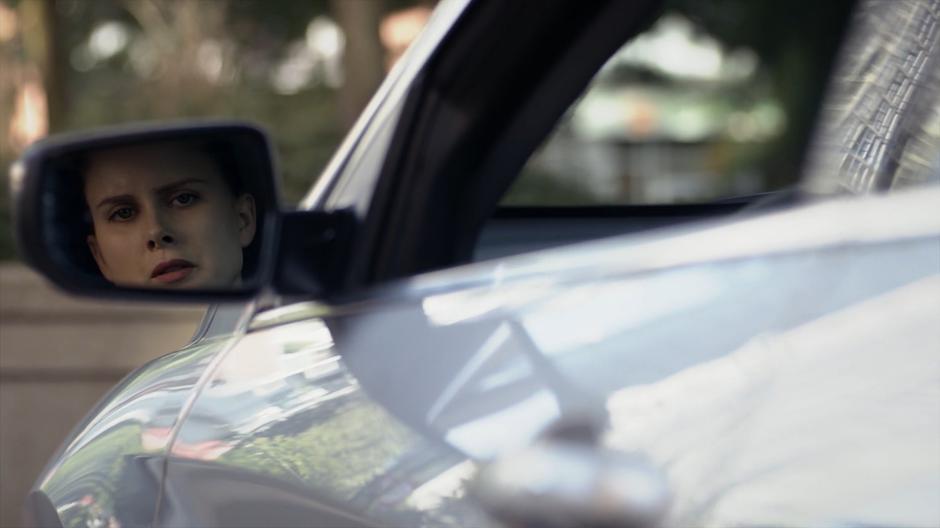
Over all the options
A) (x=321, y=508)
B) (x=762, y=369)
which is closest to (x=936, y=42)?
(x=762, y=369)

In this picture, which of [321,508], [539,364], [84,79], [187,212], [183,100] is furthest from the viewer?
[84,79]

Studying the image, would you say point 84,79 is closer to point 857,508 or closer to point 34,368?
point 34,368

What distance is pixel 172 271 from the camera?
199 cm

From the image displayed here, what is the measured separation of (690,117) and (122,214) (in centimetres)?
1575

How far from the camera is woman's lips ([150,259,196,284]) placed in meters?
1.98

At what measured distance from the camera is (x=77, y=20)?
2017 cm

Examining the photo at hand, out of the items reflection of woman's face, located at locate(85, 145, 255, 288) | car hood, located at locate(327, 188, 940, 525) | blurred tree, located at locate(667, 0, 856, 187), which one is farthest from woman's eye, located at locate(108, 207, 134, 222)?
blurred tree, located at locate(667, 0, 856, 187)

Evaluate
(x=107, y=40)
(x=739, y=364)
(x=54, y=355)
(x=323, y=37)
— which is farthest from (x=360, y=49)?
(x=107, y=40)

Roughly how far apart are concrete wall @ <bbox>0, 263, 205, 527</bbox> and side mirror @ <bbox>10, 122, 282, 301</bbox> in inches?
199

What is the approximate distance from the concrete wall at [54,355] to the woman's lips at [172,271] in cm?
509

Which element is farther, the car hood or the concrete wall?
the concrete wall

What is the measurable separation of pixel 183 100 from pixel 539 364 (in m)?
18.7

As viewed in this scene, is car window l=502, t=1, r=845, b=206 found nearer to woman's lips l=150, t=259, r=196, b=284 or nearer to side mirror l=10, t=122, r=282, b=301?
side mirror l=10, t=122, r=282, b=301

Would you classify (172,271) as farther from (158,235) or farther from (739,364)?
(739,364)
